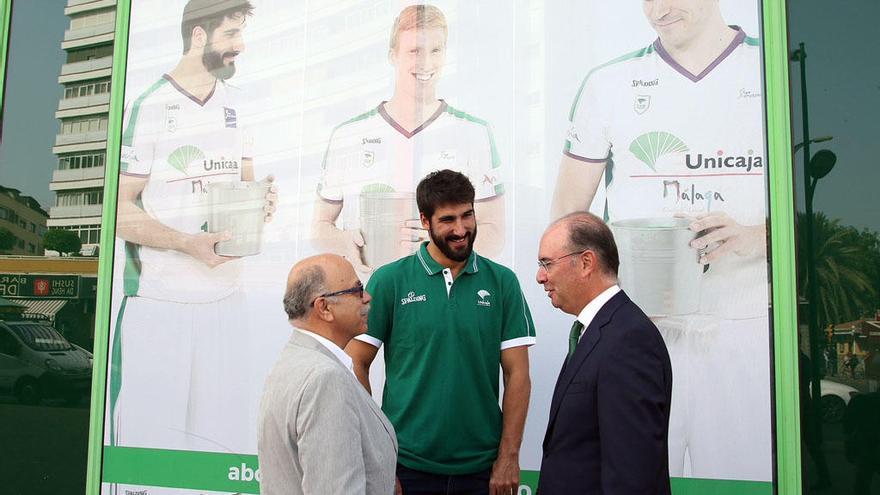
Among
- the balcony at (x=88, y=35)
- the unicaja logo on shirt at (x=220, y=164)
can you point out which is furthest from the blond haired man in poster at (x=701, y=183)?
the balcony at (x=88, y=35)

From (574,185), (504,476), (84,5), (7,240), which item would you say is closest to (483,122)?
(574,185)

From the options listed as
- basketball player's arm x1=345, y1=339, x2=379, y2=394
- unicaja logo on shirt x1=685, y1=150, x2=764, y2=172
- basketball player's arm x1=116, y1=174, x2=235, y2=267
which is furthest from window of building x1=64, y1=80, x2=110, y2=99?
unicaja logo on shirt x1=685, y1=150, x2=764, y2=172

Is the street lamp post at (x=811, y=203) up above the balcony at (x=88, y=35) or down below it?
below

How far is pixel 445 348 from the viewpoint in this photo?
94.3 inches

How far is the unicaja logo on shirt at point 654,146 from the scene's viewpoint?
2.46 metres

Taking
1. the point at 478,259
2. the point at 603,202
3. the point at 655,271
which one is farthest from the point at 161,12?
the point at 655,271

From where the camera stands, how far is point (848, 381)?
2301mm

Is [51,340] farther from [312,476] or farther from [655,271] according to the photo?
[655,271]

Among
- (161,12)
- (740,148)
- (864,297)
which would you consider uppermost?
(161,12)

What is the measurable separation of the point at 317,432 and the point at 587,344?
0.69 m

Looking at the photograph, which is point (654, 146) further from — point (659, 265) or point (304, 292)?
point (304, 292)

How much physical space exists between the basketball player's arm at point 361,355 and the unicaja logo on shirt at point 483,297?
38 centimetres

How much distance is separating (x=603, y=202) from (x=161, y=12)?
75.6 inches

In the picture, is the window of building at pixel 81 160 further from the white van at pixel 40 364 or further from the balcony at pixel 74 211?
the white van at pixel 40 364
